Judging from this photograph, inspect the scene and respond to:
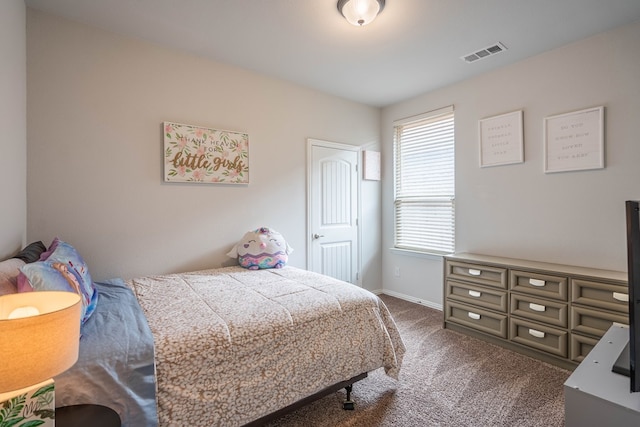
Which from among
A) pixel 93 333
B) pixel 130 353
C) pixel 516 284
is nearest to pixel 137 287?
pixel 93 333

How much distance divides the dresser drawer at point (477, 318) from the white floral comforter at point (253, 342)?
4.08 ft

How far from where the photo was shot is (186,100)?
280cm

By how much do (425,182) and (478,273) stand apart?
1.36 m

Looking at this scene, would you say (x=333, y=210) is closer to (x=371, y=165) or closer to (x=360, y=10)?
(x=371, y=165)

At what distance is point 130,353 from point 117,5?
2.28m

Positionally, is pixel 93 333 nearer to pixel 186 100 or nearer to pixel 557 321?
pixel 186 100

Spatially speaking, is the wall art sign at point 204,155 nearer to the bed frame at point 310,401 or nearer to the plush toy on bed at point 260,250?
the plush toy on bed at point 260,250

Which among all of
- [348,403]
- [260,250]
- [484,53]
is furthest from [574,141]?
[260,250]

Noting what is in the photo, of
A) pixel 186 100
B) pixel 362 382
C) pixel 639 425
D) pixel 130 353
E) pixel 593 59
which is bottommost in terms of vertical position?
pixel 362 382

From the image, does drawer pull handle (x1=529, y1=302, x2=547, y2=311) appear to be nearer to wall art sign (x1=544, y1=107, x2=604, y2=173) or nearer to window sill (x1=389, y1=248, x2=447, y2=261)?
window sill (x1=389, y1=248, x2=447, y2=261)

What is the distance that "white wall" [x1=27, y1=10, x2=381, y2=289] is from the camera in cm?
224

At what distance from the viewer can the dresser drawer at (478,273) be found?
277 cm

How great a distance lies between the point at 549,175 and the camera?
9.16 ft

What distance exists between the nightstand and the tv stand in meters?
1.75
